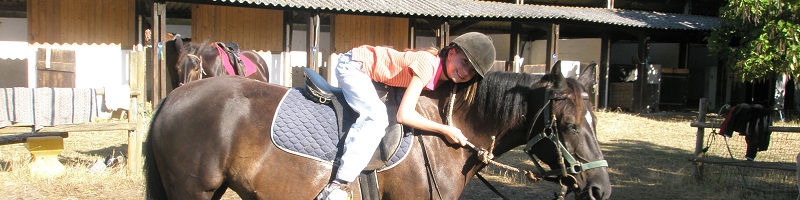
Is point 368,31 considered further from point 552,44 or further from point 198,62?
point 198,62

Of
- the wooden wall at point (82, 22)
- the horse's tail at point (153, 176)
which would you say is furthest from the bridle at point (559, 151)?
the wooden wall at point (82, 22)

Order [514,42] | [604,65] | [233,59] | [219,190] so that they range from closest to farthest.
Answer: [219,190], [233,59], [514,42], [604,65]

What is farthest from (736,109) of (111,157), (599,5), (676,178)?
(599,5)

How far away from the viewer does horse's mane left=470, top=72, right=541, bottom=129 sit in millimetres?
3018

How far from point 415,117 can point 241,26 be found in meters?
11.4

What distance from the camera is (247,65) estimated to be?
757 centimetres

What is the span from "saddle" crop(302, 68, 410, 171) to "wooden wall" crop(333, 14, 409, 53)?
11464 millimetres

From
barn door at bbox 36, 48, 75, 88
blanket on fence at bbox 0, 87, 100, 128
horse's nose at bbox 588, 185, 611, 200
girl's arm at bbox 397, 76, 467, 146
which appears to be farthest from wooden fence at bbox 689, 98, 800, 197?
barn door at bbox 36, 48, 75, 88

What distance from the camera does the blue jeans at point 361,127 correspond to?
281 cm

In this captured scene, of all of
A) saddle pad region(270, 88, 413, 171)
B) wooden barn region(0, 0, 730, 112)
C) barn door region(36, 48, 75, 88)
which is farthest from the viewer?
wooden barn region(0, 0, 730, 112)

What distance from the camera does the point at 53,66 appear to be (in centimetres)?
1161

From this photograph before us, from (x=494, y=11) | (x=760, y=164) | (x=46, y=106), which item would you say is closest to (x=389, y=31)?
(x=494, y=11)

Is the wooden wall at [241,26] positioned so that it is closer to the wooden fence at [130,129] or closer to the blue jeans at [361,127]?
the wooden fence at [130,129]

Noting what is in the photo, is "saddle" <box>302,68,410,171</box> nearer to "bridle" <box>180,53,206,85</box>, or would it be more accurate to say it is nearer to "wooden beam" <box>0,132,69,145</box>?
"bridle" <box>180,53,206,85</box>
